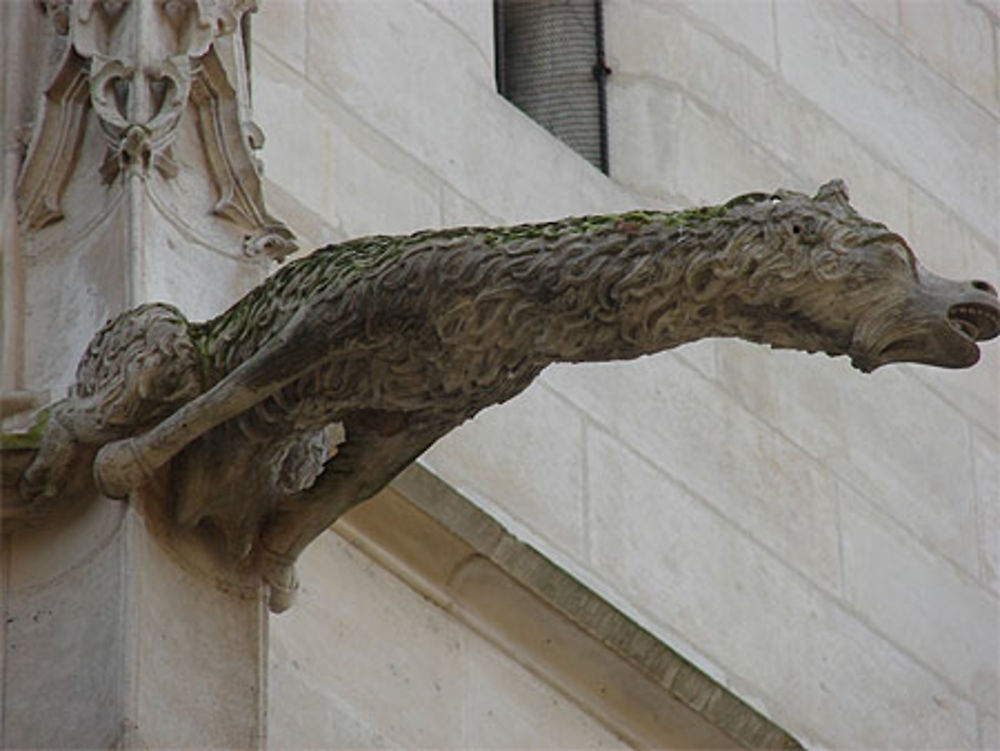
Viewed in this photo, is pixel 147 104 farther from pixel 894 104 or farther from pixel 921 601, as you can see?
pixel 894 104

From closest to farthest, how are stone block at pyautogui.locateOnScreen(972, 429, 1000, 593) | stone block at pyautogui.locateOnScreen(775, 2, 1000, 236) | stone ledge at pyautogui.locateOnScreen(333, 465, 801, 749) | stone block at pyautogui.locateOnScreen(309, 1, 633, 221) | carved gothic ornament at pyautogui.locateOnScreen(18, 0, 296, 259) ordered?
carved gothic ornament at pyautogui.locateOnScreen(18, 0, 296, 259) < stone ledge at pyautogui.locateOnScreen(333, 465, 801, 749) < stone block at pyautogui.locateOnScreen(309, 1, 633, 221) < stone block at pyautogui.locateOnScreen(972, 429, 1000, 593) < stone block at pyautogui.locateOnScreen(775, 2, 1000, 236)

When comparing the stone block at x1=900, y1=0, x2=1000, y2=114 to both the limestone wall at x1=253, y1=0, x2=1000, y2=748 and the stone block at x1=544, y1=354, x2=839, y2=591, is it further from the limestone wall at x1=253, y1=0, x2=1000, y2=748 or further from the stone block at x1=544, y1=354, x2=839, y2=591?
the stone block at x1=544, y1=354, x2=839, y2=591

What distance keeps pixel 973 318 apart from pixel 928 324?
0.08 meters

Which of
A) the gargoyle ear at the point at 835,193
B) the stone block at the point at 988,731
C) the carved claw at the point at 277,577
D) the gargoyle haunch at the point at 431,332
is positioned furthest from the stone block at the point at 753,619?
the gargoyle ear at the point at 835,193

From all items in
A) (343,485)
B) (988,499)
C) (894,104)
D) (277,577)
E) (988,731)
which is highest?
(343,485)

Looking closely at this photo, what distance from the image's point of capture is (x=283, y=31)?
33.0 feet

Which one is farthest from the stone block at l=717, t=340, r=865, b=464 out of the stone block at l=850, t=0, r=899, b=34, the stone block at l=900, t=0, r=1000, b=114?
the stone block at l=900, t=0, r=1000, b=114

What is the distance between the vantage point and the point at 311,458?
8.47 meters

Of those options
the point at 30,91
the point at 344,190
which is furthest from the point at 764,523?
the point at 30,91

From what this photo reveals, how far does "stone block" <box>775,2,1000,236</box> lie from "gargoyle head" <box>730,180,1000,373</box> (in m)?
3.73

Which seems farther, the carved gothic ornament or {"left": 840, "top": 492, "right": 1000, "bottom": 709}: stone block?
{"left": 840, "top": 492, "right": 1000, "bottom": 709}: stone block

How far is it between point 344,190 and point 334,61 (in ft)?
0.94

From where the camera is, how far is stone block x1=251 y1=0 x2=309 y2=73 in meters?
10.0

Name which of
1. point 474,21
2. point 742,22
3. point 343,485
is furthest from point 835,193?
point 742,22
